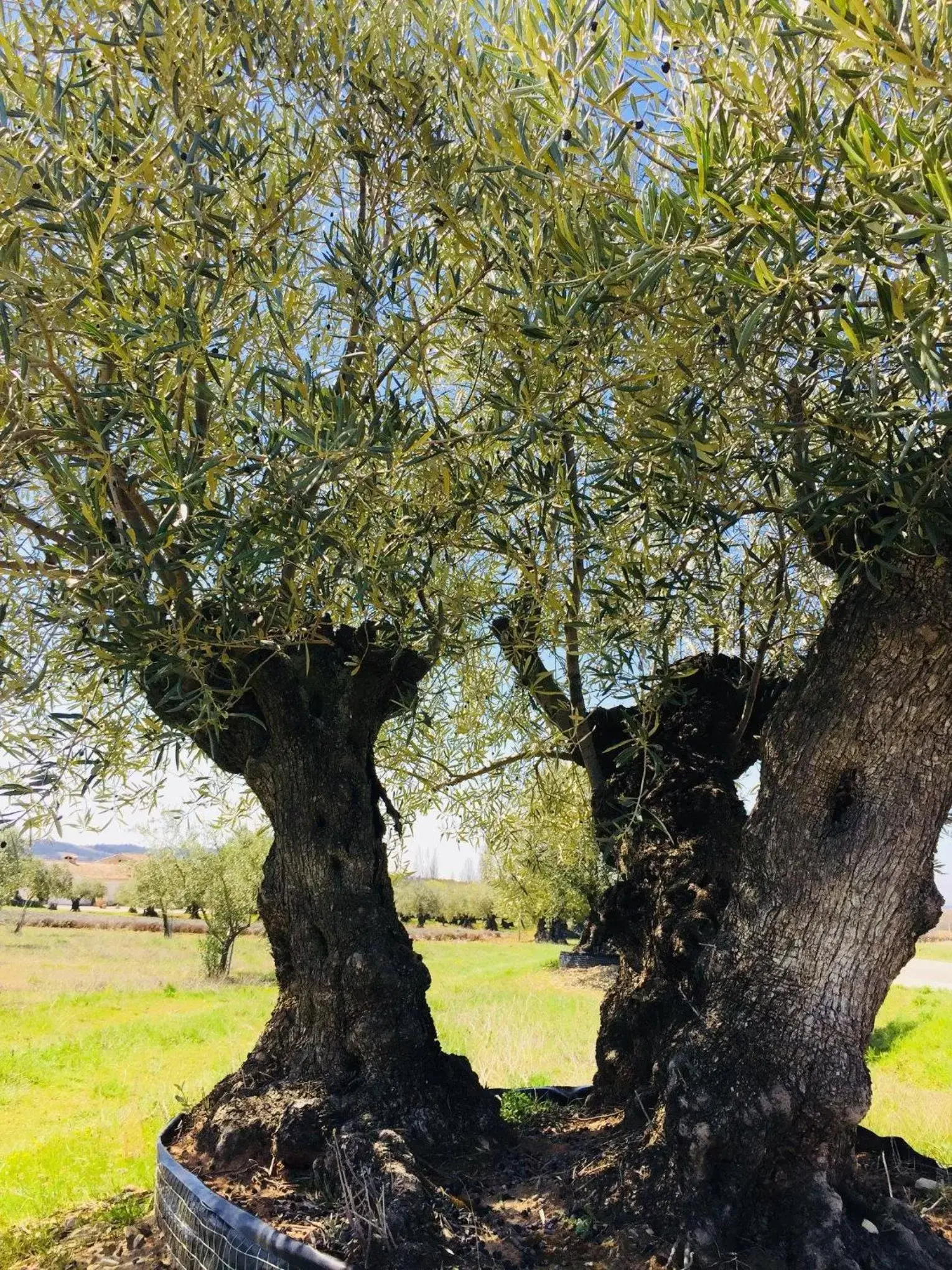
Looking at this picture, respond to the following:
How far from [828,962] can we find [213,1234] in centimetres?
286

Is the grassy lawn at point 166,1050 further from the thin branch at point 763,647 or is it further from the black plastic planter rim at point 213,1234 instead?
the thin branch at point 763,647

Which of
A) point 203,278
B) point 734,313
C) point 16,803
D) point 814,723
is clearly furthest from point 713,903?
point 203,278

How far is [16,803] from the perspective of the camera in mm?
4090

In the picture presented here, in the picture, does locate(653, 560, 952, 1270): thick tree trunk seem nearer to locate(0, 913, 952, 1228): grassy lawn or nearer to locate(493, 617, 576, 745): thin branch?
locate(493, 617, 576, 745): thin branch

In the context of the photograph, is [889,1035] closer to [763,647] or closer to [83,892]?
[763,647]

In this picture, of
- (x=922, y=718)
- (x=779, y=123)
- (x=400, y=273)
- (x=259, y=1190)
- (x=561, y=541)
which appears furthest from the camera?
(x=561, y=541)

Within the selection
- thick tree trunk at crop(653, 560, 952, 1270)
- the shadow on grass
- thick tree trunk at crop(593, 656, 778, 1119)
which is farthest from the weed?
the shadow on grass

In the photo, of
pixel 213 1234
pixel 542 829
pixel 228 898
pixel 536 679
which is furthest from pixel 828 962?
pixel 228 898

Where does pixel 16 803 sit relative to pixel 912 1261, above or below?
above

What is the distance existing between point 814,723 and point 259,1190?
3.36 meters

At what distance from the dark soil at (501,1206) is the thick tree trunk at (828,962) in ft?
0.92

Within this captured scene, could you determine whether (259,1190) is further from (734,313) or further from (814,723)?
(734,313)

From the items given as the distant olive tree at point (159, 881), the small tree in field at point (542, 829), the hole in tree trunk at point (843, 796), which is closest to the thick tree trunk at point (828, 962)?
the hole in tree trunk at point (843, 796)

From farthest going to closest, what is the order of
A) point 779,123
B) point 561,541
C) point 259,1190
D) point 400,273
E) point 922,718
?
point 561,541 → point 259,1190 → point 400,273 → point 922,718 → point 779,123
